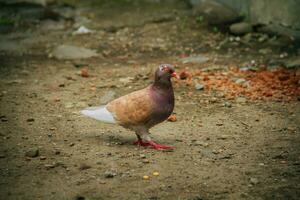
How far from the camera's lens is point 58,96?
674 centimetres

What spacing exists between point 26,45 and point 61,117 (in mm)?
3928

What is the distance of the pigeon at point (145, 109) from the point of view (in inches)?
186

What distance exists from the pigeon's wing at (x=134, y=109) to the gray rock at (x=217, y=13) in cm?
524

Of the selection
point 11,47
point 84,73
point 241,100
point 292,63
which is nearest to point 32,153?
point 241,100

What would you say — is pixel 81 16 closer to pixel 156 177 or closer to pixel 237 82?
pixel 237 82

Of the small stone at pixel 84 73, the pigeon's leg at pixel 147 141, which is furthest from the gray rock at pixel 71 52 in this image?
the pigeon's leg at pixel 147 141

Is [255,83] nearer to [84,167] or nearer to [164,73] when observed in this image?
[164,73]

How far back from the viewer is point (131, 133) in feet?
17.8

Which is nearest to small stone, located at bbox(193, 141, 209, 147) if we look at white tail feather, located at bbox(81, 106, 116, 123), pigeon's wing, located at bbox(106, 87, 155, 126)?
pigeon's wing, located at bbox(106, 87, 155, 126)

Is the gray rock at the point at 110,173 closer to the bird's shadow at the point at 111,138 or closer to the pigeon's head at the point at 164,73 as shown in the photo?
the bird's shadow at the point at 111,138

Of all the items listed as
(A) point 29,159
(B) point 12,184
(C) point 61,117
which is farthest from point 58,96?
(B) point 12,184

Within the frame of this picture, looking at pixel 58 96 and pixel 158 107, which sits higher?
pixel 158 107

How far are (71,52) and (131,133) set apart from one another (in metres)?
3.71

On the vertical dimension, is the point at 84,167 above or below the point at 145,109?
below
